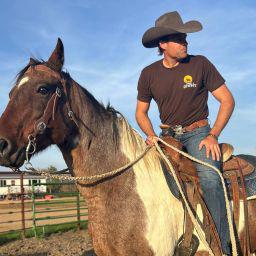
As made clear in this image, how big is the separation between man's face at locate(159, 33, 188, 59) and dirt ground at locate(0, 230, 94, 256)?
7246mm

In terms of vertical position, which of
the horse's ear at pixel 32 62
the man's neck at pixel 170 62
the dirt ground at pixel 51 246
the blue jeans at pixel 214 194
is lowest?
the dirt ground at pixel 51 246

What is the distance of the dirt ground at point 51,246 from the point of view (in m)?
10.6

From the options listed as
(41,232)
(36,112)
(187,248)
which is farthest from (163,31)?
(41,232)

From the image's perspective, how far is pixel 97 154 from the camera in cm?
394

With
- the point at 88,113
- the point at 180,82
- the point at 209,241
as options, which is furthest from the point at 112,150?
the point at 209,241

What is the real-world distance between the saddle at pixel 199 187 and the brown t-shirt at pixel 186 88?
0.27 meters

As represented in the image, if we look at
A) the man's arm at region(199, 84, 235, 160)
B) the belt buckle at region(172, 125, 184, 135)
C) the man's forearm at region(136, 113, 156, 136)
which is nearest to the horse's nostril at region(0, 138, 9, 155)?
the man's forearm at region(136, 113, 156, 136)

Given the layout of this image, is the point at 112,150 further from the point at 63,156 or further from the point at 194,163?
the point at 194,163

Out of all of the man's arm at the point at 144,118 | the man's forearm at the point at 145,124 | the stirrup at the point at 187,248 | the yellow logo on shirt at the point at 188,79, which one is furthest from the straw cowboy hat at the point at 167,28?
the stirrup at the point at 187,248

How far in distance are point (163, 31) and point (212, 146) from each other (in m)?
1.22

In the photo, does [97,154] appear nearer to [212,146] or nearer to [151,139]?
[151,139]

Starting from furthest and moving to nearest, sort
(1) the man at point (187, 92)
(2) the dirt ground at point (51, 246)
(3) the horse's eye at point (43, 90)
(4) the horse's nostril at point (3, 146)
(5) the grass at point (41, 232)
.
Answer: (5) the grass at point (41, 232)
(2) the dirt ground at point (51, 246)
(1) the man at point (187, 92)
(3) the horse's eye at point (43, 90)
(4) the horse's nostril at point (3, 146)

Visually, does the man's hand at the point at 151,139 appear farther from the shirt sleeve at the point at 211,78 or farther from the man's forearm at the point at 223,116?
the shirt sleeve at the point at 211,78

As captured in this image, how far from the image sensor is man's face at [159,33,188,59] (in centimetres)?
418
